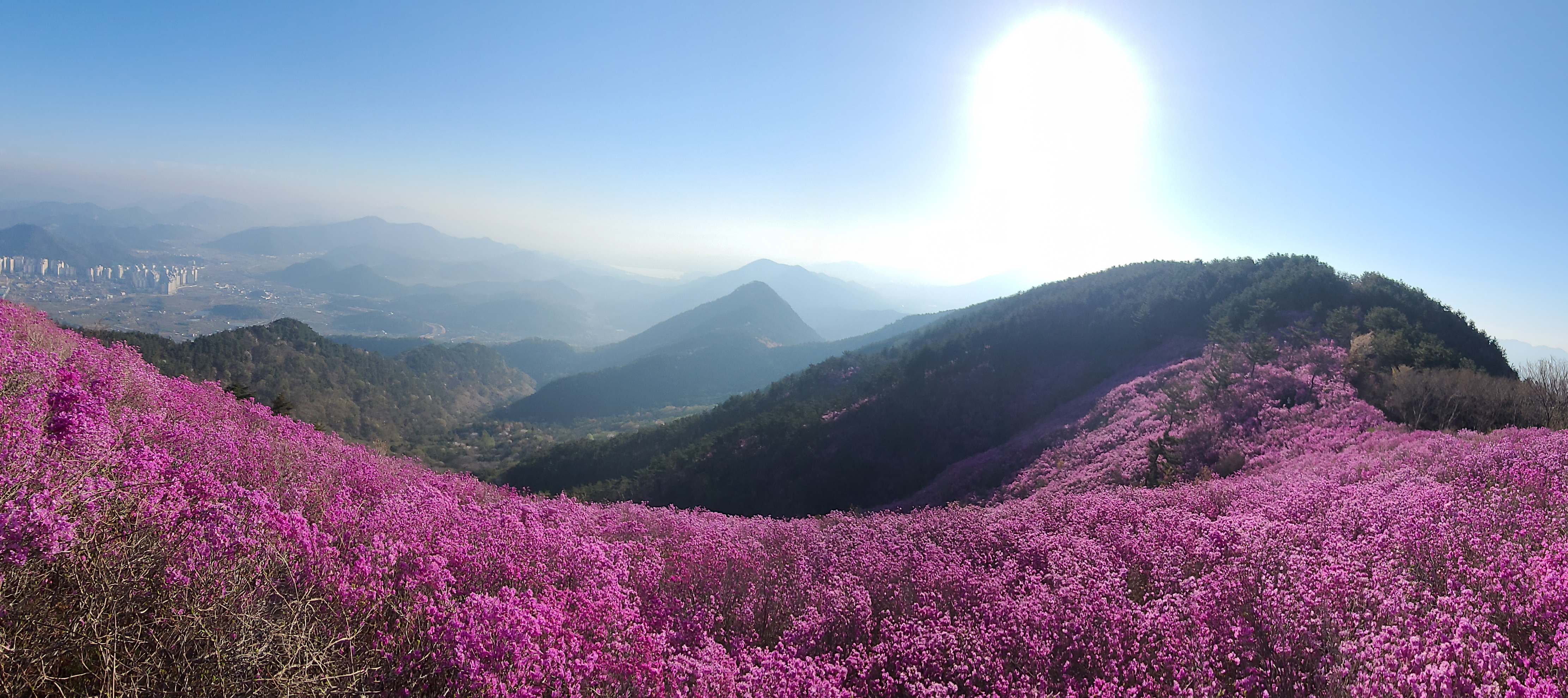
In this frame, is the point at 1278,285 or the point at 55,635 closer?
the point at 55,635

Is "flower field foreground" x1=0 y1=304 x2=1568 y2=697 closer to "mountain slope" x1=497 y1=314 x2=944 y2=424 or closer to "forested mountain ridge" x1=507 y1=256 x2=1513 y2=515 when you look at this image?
"forested mountain ridge" x1=507 y1=256 x2=1513 y2=515

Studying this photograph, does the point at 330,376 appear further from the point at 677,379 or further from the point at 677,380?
the point at 677,379

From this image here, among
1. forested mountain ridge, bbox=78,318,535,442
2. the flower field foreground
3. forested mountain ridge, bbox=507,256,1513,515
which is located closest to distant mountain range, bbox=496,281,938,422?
forested mountain ridge, bbox=78,318,535,442

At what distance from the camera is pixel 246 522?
488cm

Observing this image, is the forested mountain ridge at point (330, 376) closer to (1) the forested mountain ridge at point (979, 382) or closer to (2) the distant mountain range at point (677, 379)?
(2) the distant mountain range at point (677, 379)

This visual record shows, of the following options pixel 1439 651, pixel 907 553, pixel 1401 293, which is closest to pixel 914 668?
pixel 907 553

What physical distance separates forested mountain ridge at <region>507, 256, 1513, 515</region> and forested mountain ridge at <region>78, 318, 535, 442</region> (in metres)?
55.9

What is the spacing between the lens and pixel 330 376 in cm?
10662

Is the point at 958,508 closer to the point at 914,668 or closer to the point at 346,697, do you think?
the point at 914,668

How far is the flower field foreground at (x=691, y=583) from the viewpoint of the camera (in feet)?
12.2

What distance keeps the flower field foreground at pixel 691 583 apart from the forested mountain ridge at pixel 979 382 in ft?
60.0

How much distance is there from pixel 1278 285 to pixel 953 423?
22764 millimetres

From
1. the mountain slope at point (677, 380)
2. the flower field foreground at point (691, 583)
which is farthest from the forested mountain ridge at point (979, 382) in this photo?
the mountain slope at point (677, 380)

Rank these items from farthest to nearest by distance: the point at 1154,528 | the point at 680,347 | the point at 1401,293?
the point at 680,347
the point at 1401,293
the point at 1154,528
